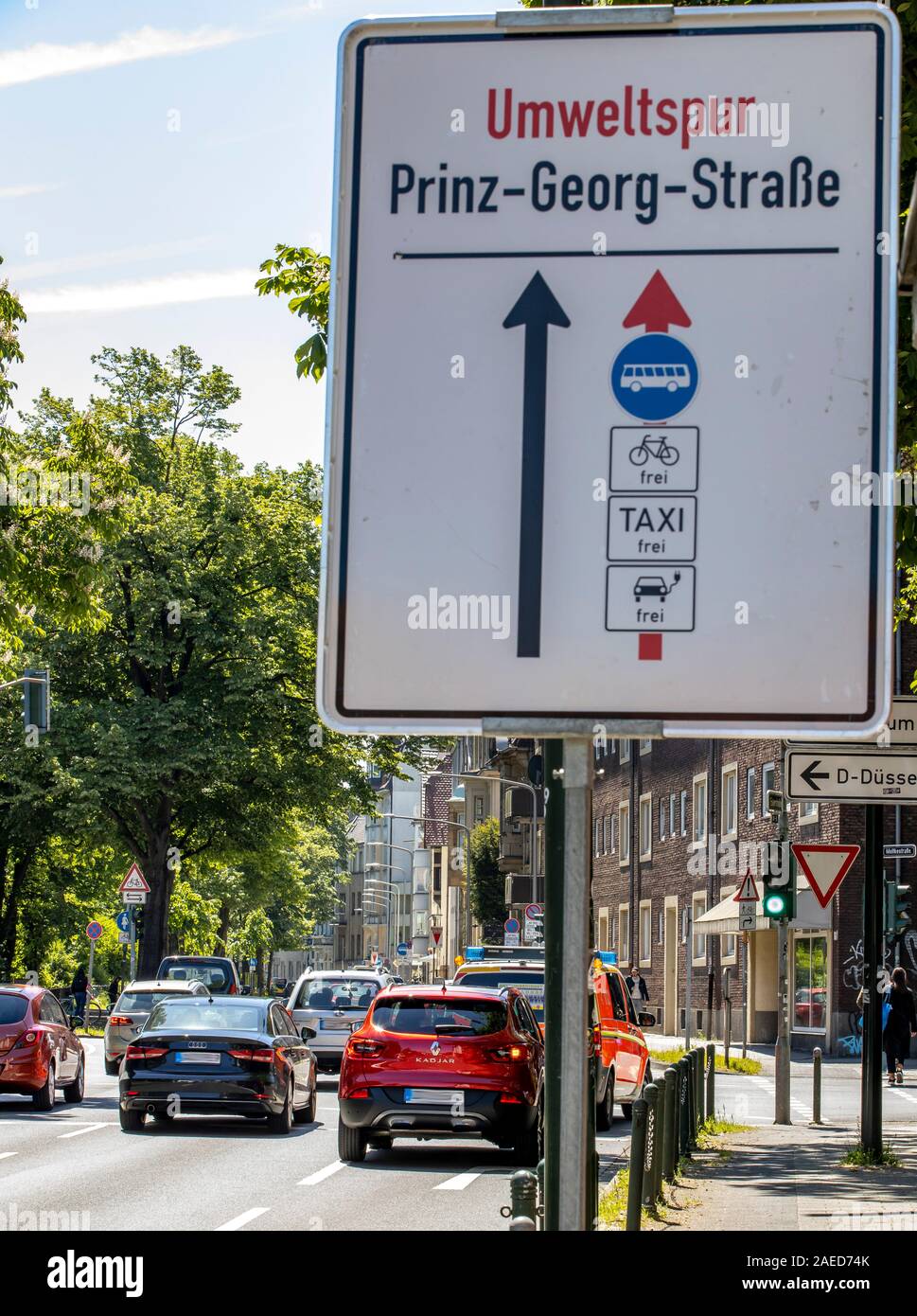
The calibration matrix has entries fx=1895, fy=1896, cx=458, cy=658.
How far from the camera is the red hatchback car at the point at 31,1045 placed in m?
23.1

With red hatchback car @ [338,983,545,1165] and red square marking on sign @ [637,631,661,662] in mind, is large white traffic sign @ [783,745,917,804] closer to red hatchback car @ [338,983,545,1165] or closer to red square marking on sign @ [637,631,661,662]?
red hatchback car @ [338,983,545,1165]

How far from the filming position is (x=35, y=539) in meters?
18.5

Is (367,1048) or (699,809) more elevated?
(699,809)

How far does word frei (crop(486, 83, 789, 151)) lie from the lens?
A: 296cm

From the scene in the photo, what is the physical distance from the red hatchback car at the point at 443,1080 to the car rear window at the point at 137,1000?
12.8m

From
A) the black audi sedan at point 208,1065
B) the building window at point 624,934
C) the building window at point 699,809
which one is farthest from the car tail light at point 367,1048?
the building window at point 624,934

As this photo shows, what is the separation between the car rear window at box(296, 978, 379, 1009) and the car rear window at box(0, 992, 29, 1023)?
8.15 meters

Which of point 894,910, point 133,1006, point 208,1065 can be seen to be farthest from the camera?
point 894,910

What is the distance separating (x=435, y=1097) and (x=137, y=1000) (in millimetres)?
13732

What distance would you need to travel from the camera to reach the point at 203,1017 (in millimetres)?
21031

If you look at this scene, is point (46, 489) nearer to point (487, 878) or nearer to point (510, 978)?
point (510, 978)

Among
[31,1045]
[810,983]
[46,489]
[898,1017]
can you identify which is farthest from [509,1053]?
[810,983]
